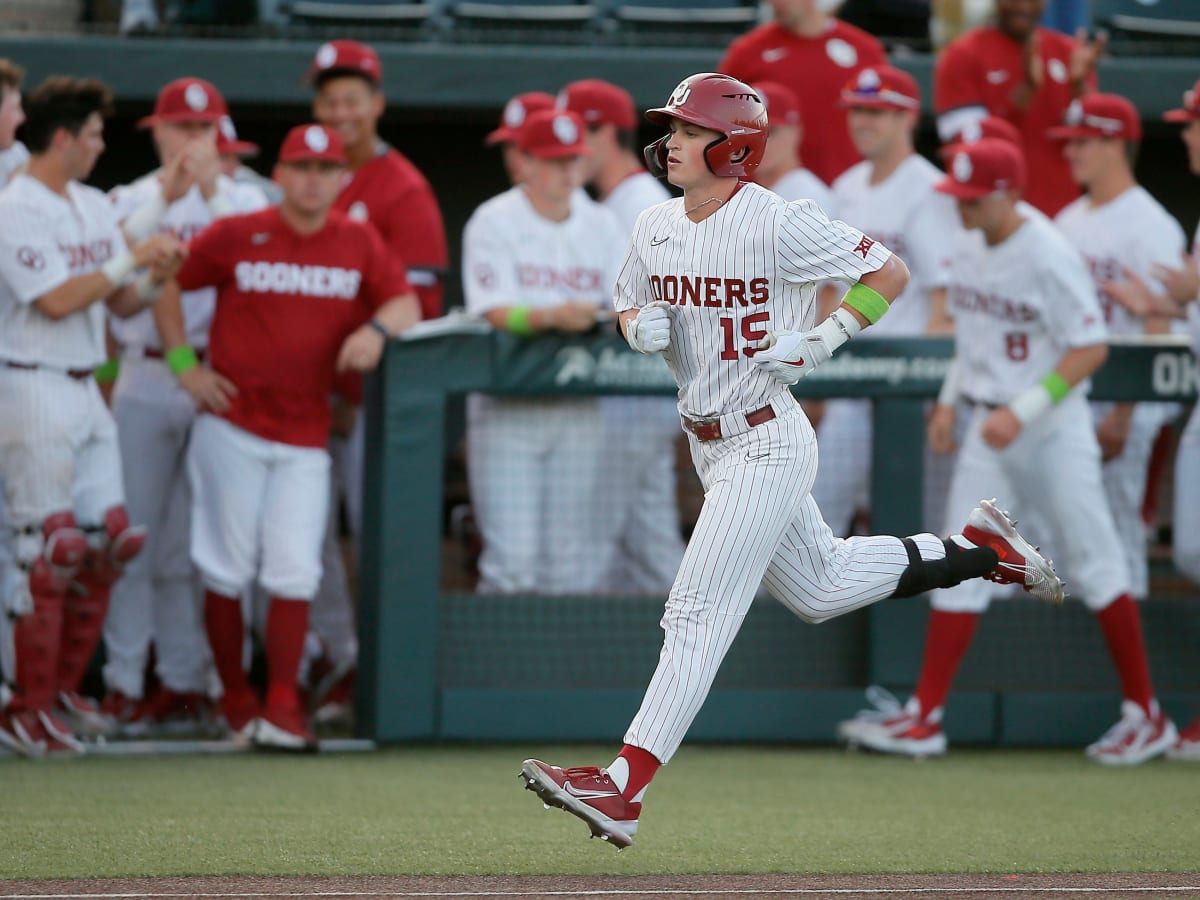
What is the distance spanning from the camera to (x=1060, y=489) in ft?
18.2

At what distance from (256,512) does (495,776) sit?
1.18 metres

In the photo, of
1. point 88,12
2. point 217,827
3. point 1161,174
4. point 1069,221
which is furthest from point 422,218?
point 1161,174

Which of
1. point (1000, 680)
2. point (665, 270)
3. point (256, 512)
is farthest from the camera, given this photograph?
point (1000, 680)

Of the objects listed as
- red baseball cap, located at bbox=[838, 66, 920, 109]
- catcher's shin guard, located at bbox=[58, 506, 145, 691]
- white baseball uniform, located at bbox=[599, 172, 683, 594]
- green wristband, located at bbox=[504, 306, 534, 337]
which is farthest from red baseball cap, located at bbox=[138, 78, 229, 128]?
red baseball cap, located at bbox=[838, 66, 920, 109]

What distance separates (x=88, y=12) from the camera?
8883mm

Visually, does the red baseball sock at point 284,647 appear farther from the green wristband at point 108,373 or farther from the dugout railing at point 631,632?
the green wristband at point 108,373

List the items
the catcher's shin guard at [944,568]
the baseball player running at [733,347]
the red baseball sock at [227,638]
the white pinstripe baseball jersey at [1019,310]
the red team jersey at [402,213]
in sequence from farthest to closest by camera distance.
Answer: the red team jersey at [402,213] → the red baseball sock at [227,638] → the white pinstripe baseball jersey at [1019,310] → the catcher's shin guard at [944,568] → the baseball player running at [733,347]

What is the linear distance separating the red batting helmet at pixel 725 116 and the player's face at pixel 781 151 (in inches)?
102

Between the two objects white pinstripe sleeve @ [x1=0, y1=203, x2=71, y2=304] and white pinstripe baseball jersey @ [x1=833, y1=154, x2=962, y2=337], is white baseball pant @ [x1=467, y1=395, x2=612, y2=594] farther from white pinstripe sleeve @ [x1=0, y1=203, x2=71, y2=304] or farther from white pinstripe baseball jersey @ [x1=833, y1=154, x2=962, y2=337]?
white pinstripe sleeve @ [x1=0, y1=203, x2=71, y2=304]

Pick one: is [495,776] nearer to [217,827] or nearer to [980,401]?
[217,827]

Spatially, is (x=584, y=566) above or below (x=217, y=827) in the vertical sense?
above

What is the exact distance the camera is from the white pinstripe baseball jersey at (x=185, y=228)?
5.89 meters

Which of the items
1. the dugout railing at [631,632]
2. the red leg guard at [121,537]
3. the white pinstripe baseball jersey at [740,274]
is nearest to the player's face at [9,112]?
the red leg guard at [121,537]

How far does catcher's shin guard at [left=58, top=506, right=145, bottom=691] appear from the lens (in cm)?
539
